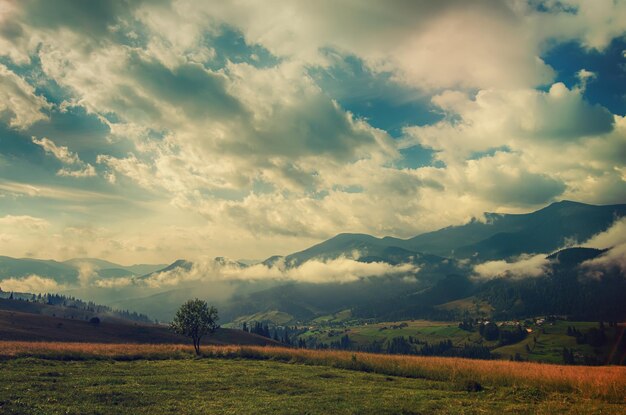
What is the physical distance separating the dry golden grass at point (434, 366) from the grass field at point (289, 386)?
124 millimetres

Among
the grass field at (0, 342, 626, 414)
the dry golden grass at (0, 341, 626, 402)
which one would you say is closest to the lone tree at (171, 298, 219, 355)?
the dry golden grass at (0, 341, 626, 402)

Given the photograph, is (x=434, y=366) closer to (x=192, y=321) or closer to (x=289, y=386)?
(x=289, y=386)

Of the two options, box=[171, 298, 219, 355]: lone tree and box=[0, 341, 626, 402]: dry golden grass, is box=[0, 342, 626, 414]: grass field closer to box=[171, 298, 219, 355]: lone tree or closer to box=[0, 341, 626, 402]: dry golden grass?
box=[0, 341, 626, 402]: dry golden grass

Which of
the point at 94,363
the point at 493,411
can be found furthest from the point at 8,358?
the point at 493,411

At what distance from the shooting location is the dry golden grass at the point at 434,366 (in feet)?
109

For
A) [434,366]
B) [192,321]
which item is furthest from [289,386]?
[192,321]

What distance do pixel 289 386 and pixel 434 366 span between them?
19336 mm

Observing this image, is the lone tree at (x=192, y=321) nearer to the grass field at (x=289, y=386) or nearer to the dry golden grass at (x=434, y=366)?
the dry golden grass at (x=434, y=366)

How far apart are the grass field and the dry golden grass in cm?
12

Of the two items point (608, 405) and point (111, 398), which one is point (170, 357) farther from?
point (608, 405)

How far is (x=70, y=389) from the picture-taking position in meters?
31.2

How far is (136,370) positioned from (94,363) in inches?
301

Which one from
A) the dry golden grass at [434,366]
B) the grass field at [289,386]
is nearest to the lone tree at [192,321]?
the dry golden grass at [434,366]

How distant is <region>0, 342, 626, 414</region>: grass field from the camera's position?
90.5 feet
